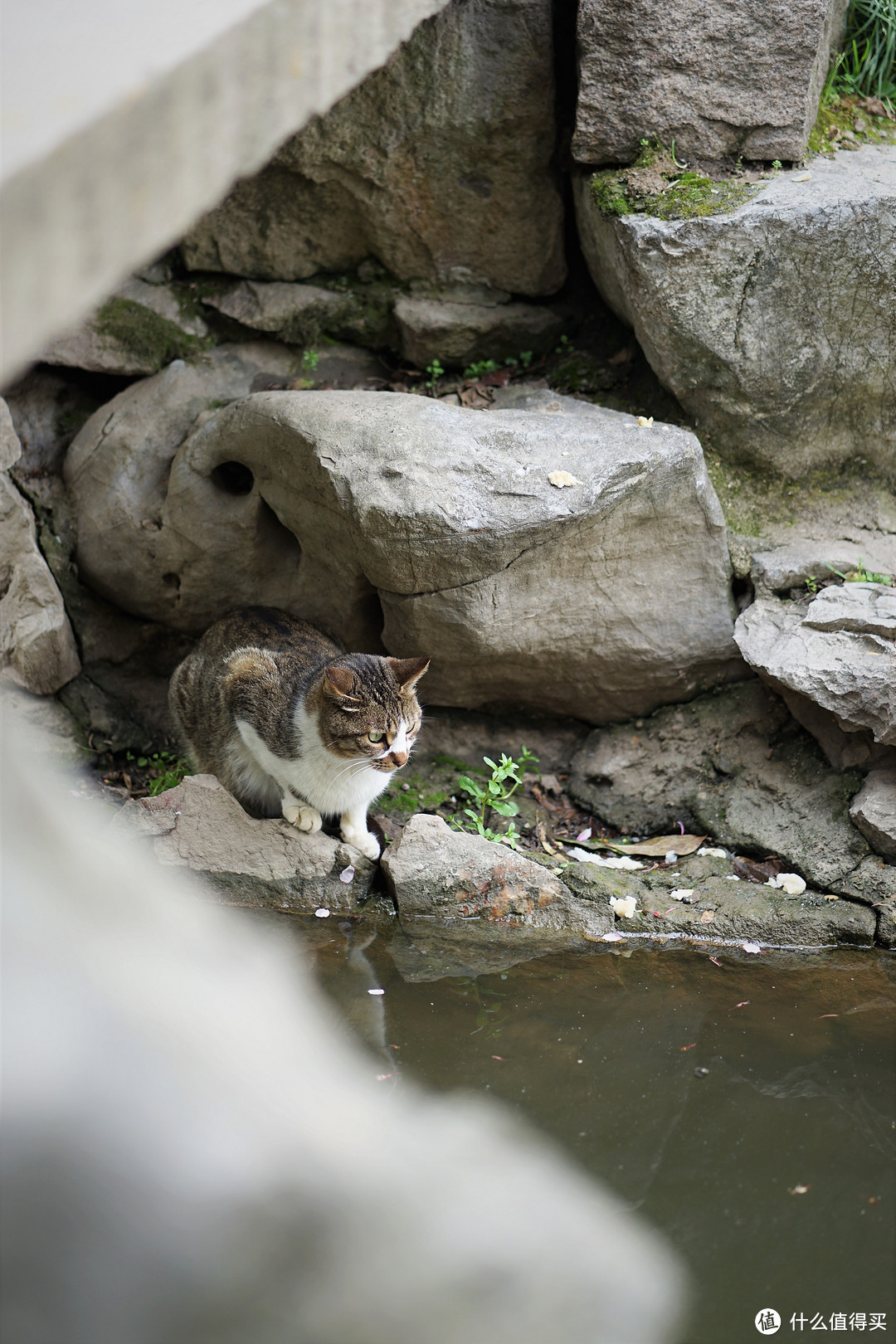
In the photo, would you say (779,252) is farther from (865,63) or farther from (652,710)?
(652,710)

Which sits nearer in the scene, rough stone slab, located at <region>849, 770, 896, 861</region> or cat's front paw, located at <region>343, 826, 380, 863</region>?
rough stone slab, located at <region>849, 770, 896, 861</region>

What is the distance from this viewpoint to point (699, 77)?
440 cm

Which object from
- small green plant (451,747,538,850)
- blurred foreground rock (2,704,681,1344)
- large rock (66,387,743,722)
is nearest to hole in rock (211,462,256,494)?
large rock (66,387,743,722)

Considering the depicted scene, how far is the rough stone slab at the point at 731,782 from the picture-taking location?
13.2ft

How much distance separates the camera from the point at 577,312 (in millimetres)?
5391

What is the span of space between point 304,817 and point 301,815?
2cm

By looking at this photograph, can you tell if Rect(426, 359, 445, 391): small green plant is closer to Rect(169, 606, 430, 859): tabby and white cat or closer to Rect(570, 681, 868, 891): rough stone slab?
Rect(169, 606, 430, 859): tabby and white cat

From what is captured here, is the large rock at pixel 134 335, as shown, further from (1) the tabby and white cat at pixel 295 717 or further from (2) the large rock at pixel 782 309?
(2) the large rock at pixel 782 309

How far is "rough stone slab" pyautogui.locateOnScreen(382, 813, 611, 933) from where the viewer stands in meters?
3.74

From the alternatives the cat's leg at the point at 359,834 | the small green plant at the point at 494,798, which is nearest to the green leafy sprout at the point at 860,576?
the small green plant at the point at 494,798

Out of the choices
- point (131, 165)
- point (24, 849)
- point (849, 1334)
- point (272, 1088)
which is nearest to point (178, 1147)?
point (272, 1088)

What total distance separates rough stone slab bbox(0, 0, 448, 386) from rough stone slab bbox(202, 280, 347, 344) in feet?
14.3

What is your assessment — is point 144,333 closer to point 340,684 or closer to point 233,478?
point 233,478

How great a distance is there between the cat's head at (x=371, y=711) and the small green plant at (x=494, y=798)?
634 millimetres
